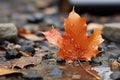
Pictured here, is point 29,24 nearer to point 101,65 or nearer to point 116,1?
point 116,1

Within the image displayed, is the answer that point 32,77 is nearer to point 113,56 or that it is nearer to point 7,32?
point 113,56

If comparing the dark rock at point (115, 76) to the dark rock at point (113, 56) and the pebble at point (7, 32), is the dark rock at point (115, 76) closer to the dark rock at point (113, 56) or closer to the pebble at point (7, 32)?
the dark rock at point (113, 56)

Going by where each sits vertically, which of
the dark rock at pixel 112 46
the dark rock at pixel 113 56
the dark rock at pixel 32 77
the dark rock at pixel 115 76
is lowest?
the dark rock at pixel 115 76

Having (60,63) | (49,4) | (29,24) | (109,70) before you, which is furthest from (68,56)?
(49,4)

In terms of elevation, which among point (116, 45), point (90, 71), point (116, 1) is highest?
point (116, 1)

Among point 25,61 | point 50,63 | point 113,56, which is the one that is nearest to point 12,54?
point 25,61

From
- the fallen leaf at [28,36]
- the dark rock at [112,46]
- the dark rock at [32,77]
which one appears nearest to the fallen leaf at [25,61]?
the dark rock at [32,77]
